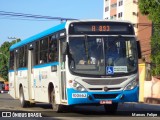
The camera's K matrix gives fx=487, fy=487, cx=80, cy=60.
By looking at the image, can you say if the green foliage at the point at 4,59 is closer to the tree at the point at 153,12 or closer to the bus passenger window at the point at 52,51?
the tree at the point at 153,12

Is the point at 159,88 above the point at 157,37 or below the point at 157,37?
below

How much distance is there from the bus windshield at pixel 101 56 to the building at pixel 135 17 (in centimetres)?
5825

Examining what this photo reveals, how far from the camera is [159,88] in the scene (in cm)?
3866

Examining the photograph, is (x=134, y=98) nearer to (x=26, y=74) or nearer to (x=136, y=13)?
(x=26, y=74)

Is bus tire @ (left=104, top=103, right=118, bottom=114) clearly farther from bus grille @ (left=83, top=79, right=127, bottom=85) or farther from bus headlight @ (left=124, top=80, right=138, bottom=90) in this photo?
bus grille @ (left=83, top=79, right=127, bottom=85)

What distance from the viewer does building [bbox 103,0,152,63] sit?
267 feet

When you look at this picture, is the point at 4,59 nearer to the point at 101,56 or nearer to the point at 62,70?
the point at 62,70

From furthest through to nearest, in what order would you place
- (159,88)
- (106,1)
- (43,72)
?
(106,1)
(159,88)
(43,72)

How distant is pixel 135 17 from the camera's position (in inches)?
3334

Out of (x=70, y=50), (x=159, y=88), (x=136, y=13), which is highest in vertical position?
(x=136, y=13)

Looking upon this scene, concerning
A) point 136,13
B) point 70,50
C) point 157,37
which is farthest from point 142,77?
point 136,13

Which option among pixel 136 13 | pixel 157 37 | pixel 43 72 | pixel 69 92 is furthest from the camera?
pixel 136 13

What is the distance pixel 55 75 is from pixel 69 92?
1.87 meters

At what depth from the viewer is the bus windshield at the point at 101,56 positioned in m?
16.9
